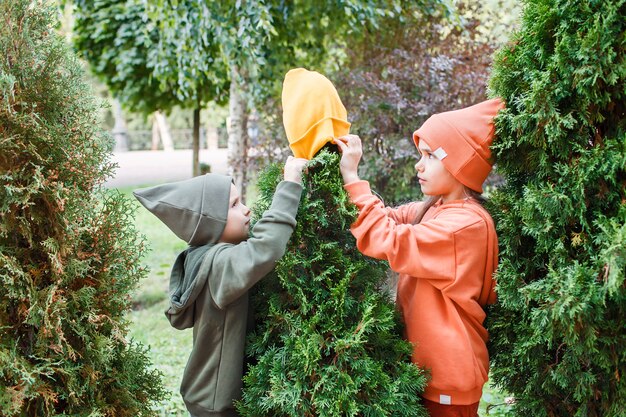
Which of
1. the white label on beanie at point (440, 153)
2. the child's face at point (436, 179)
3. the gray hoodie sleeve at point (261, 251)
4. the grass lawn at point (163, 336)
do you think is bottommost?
the grass lawn at point (163, 336)

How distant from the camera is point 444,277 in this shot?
2174mm

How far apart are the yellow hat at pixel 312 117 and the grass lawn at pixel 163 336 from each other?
4.36 feet

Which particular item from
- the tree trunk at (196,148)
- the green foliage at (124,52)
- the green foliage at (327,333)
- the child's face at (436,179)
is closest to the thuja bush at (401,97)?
the green foliage at (124,52)

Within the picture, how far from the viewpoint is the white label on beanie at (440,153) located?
231 cm

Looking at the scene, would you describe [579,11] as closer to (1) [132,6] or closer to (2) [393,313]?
(2) [393,313]

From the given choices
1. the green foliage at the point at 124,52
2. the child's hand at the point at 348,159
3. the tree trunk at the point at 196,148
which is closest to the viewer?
the child's hand at the point at 348,159

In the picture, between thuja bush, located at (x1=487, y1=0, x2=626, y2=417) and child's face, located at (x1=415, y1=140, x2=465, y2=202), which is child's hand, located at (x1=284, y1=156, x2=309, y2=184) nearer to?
child's face, located at (x1=415, y1=140, x2=465, y2=202)

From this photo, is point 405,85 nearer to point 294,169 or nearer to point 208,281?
point 294,169

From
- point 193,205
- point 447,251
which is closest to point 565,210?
point 447,251

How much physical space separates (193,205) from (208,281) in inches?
12.9

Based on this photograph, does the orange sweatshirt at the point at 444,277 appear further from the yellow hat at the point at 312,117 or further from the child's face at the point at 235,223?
the child's face at the point at 235,223

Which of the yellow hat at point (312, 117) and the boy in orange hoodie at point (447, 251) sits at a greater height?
the yellow hat at point (312, 117)

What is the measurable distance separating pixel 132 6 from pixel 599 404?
27.5ft

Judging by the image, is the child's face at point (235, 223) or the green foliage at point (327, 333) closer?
the green foliage at point (327, 333)
